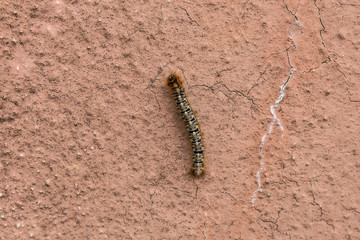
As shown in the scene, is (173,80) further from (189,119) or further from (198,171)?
(198,171)

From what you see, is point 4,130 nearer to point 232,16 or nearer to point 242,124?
point 242,124

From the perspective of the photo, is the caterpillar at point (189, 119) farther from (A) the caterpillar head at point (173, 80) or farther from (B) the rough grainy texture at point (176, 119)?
(B) the rough grainy texture at point (176, 119)

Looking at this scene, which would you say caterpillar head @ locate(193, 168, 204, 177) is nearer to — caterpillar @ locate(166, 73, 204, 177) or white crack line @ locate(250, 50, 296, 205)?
caterpillar @ locate(166, 73, 204, 177)

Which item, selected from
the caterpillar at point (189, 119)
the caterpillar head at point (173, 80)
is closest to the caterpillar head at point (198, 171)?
the caterpillar at point (189, 119)

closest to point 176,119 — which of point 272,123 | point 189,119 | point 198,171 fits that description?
point 189,119

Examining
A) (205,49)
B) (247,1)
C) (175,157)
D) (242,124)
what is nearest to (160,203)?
(175,157)

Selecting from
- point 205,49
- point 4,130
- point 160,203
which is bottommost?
point 160,203
